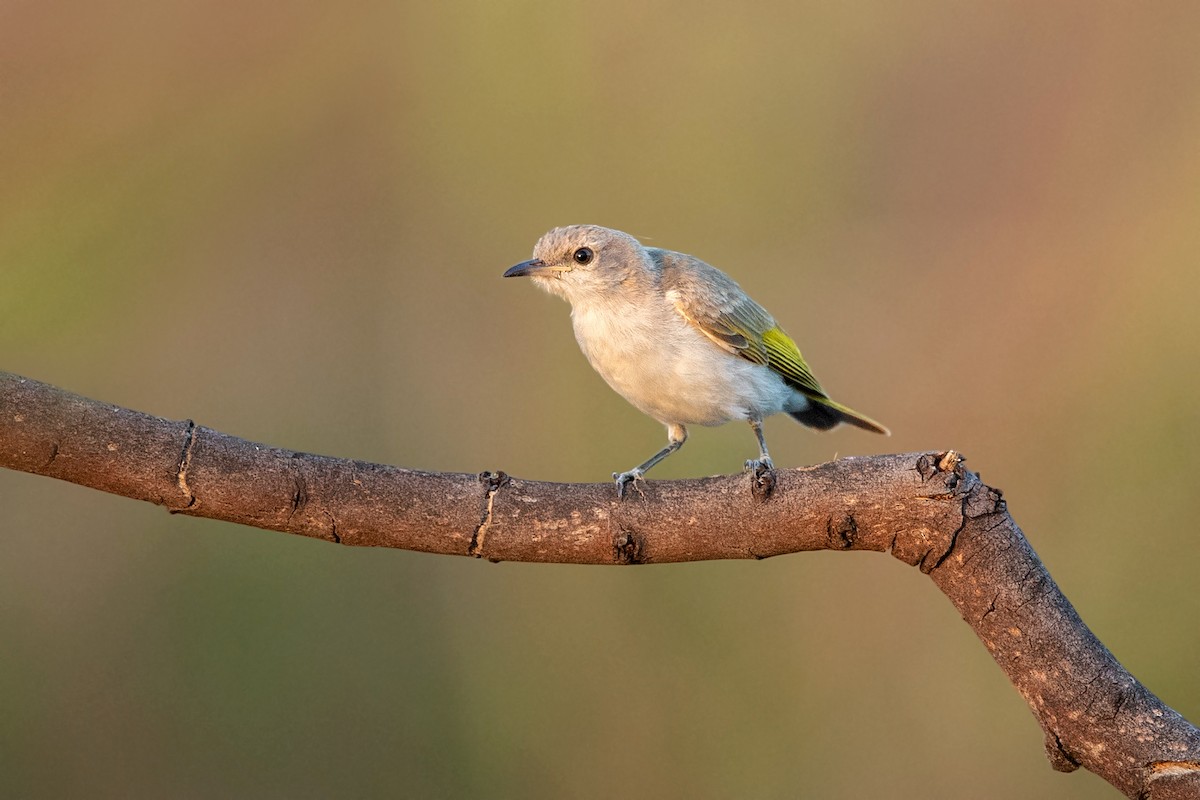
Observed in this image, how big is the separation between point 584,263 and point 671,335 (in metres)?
0.34

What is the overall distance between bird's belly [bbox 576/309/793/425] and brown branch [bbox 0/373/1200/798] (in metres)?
0.70

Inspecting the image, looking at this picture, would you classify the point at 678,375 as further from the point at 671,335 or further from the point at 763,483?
the point at 763,483

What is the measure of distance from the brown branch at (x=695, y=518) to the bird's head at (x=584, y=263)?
1019 millimetres

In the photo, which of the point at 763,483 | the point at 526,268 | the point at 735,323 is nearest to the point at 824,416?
the point at 735,323

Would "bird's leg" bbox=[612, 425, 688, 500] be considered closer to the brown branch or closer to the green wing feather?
the brown branch

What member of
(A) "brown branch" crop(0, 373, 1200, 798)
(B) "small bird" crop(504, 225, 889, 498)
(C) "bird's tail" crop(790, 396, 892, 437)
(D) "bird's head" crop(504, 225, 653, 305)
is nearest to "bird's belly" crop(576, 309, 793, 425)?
(B) "small bird" crop(504, 225, 889, 498)

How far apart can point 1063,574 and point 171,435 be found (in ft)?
11.3

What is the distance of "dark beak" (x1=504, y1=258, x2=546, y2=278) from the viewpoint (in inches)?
127

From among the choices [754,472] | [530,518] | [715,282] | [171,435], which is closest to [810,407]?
[715,282]

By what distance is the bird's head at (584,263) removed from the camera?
10.7ft

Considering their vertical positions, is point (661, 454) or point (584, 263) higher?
point (584, 263)

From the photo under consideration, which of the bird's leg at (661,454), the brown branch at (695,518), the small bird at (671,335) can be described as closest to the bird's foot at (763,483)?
the brown branch at (695,518)

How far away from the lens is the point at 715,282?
11.2 feet

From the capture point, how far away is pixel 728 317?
330 cm
